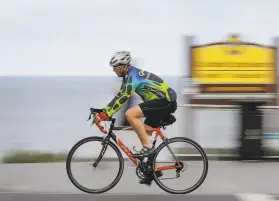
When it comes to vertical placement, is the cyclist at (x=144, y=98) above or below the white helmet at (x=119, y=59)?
below

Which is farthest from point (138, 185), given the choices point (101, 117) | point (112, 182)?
point (101, 117)

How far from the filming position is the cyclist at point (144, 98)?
300 inches

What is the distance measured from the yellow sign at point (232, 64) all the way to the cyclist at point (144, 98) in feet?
15.1

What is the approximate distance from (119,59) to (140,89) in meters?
0.43

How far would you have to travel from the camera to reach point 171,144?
306 inches

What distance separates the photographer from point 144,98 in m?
7.78

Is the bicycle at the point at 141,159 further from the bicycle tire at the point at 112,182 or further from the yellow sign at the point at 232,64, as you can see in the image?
the yellow sign at the point at 232,64

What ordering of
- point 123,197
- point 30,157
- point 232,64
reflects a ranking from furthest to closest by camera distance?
point 30,157 → point 232,64 → point 123,197

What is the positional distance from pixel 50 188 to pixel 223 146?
438 cm

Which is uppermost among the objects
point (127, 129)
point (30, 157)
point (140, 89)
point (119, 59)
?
point (119, 59)

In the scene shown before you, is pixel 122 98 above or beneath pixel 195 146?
above

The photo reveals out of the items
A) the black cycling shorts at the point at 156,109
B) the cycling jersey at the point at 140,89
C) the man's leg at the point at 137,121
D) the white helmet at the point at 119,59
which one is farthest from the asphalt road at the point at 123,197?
the white helmet at the point at 119,59

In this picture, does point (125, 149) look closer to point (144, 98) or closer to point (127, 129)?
point (127, 129)

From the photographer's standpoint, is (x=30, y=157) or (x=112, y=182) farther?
(x=30, y=157)
